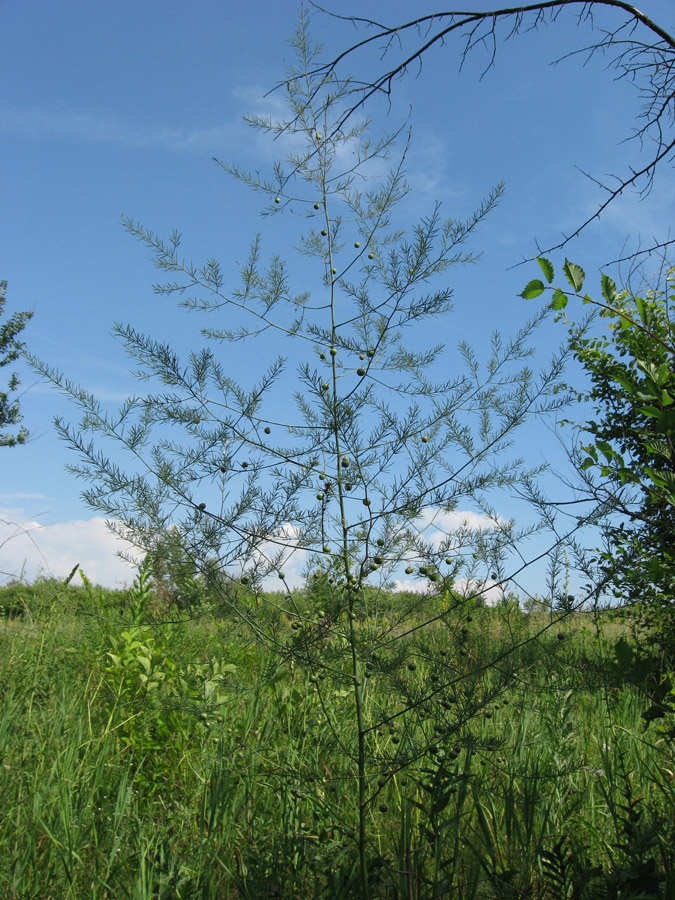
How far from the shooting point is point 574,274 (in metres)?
2.09

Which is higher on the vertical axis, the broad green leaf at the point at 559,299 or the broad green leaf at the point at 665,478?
the broad green leaf at the point at 559,299

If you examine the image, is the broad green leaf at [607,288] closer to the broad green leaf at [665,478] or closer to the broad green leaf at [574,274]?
the broad green leaf at [574,274]

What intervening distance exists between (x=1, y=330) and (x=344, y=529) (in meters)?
19.3

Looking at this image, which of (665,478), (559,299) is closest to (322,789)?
(665,478)

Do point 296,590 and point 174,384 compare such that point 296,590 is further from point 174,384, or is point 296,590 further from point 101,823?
point 101,823

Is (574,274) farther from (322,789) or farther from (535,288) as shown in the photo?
(322,789)

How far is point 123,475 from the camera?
7.95 ft

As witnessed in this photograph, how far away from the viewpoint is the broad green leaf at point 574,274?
2078mm

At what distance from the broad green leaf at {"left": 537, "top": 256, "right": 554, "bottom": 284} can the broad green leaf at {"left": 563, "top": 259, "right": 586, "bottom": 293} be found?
0.28 ft

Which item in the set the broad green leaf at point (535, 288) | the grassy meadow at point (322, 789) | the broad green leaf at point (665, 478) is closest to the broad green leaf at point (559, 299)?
the broad green leaf at point (535, 288)

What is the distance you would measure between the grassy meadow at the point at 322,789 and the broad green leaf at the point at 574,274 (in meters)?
1.13

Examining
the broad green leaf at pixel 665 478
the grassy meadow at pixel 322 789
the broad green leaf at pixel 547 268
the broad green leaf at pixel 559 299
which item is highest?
the broad green leaf at pixel 547 268

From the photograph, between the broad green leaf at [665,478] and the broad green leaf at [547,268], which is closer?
the broad green leaf at [665,478]

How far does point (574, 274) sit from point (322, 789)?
2285 millimetres
